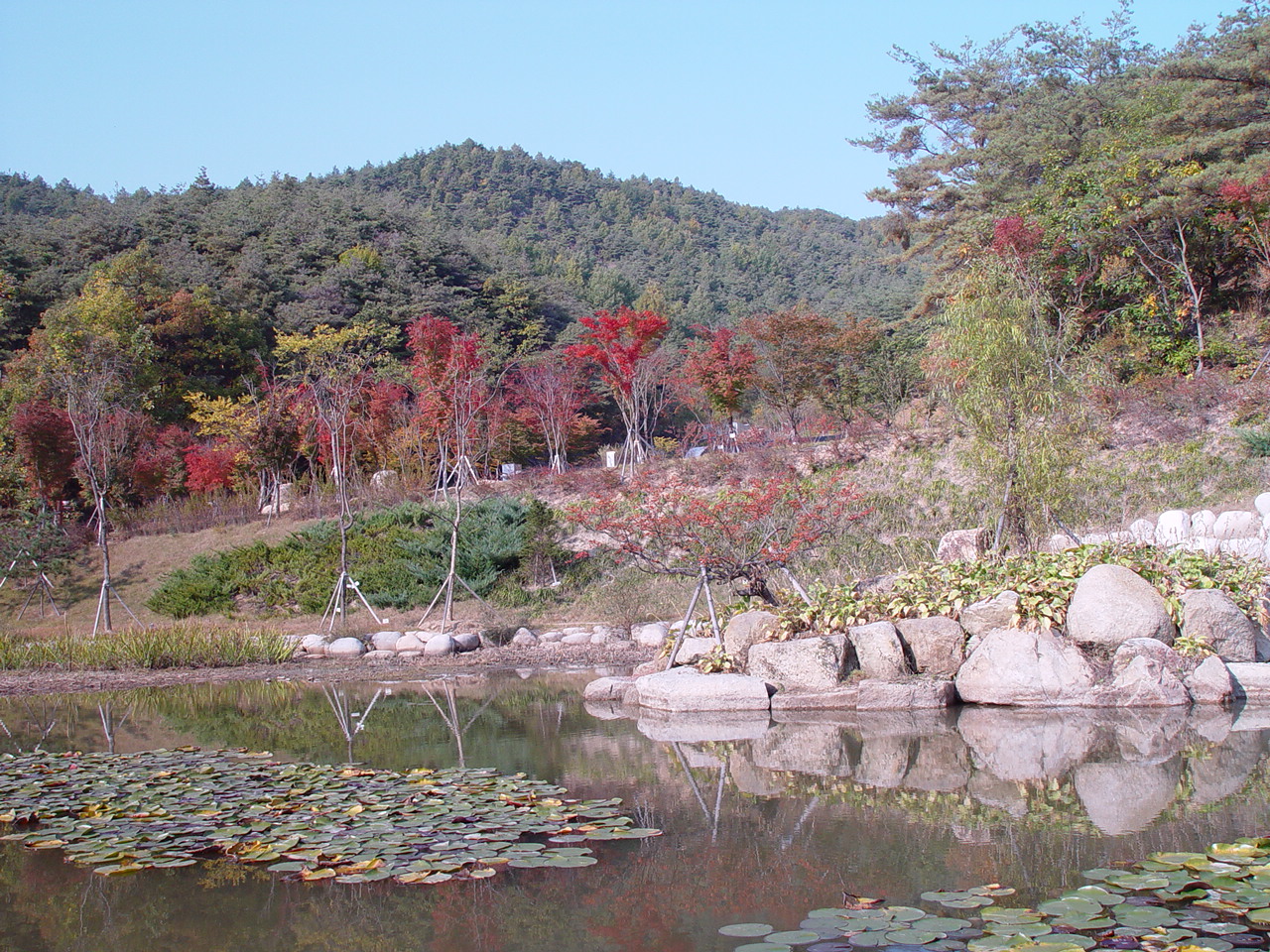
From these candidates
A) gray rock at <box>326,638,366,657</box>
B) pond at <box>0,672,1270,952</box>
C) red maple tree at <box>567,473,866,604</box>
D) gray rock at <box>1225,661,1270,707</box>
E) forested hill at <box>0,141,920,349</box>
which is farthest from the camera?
forested hill at <box>0,141,920,349</box>

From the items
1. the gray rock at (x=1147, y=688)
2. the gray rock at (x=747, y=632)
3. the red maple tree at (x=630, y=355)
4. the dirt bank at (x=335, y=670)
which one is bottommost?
the dirt bank at (x=335, y=670)

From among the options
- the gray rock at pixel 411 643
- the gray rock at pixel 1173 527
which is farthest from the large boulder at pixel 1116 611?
the gray rock at pixel 411 643

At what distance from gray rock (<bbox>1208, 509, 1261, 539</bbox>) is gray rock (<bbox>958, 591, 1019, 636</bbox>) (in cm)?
517

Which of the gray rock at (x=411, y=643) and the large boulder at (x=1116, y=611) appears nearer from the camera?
the large boulder at (x=1116, y=611)

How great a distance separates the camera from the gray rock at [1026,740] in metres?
6.12

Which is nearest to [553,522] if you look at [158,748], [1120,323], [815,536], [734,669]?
[815,536]

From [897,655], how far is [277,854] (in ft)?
17.4

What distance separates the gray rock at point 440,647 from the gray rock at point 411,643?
0.09 metres

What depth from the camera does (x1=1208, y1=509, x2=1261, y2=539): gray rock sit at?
38.2ft

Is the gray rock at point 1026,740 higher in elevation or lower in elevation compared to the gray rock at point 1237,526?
lower

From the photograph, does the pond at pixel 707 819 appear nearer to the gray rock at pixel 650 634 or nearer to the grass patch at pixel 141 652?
the grass patch at pixel 141 652

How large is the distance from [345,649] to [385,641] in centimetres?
52

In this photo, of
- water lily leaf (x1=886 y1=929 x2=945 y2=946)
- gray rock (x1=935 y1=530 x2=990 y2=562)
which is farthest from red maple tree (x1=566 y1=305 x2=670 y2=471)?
water lily leaf (x1=886 y1=929 x2=945 y2=946)

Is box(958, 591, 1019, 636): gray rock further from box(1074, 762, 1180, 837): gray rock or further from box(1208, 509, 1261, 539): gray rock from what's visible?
box(1208, 509, 1261, 539): gray rock
